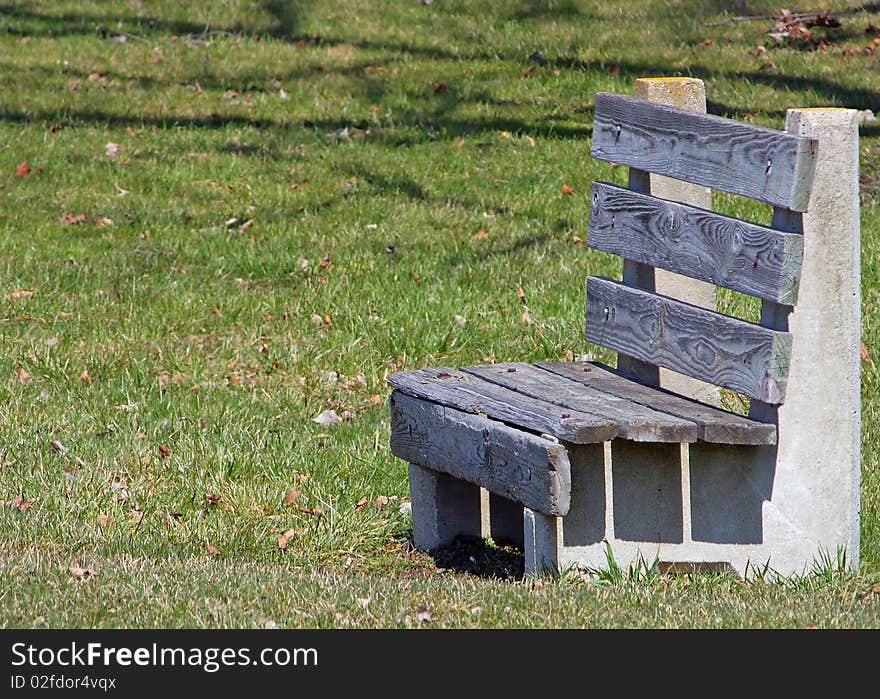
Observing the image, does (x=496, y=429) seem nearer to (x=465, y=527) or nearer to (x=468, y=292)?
(x=465, y=527)

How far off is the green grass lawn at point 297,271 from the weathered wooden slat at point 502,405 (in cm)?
55

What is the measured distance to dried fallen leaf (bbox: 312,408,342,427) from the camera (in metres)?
6.58

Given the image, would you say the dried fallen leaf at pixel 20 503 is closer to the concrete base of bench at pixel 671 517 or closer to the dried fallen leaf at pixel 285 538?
the dried fallen leaf at pixel 285 538

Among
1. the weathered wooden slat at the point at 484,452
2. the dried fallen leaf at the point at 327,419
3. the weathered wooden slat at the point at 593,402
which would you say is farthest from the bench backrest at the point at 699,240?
the dried fallen leaf at the point at 327,419

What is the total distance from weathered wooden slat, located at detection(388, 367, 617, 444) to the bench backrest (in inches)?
20.5

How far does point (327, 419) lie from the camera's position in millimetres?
6629

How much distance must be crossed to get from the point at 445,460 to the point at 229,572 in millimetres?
895

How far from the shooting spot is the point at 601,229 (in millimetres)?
5164

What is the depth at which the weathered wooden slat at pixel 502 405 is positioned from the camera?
4297 mm

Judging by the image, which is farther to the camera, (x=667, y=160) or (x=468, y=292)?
(x=468, y=292)

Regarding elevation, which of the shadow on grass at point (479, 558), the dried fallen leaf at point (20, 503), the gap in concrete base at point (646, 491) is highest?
the gap in concrete base at point (646, 491)

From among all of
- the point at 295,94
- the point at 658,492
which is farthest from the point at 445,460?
the point at 295,94

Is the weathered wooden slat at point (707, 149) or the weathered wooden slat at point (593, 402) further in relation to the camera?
the weathered wooden slat at point (593, 402)

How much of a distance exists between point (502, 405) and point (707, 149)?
113 centimetres
